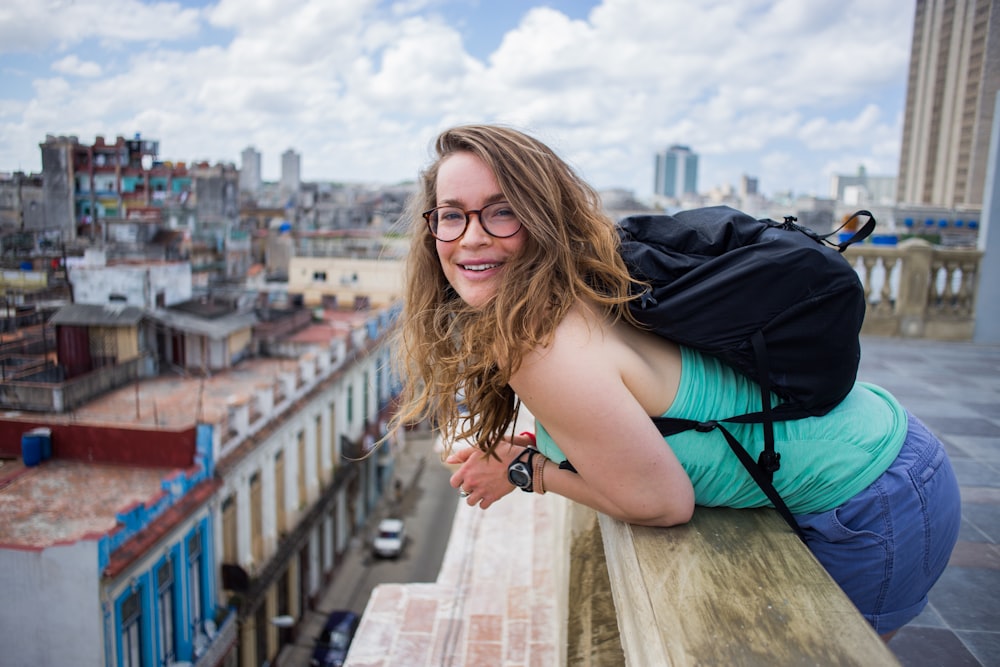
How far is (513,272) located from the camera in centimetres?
174

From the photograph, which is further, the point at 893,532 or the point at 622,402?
the point at 893,532

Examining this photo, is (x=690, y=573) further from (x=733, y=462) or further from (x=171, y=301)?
(x=171, y=301)

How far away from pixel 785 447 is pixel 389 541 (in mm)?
20214

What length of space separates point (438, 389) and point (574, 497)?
1.58ft

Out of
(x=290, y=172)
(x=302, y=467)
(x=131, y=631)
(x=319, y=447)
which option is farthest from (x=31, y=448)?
(x=290, y=172)

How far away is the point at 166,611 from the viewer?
1098cm

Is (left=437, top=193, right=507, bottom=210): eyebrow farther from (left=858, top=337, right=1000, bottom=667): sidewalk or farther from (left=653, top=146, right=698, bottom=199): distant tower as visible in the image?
(left=653, top=146, right=698, bottom=199): distant tower

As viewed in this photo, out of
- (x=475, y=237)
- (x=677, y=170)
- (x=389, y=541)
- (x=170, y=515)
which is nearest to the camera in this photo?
(x=475, y=237)

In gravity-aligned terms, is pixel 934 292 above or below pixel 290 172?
below

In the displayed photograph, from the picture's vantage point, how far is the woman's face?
5.84ft

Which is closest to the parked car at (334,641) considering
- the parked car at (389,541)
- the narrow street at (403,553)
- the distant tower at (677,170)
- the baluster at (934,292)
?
the narrow street at (403,553)

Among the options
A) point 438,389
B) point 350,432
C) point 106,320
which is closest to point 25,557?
point 106,320

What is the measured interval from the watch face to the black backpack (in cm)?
43

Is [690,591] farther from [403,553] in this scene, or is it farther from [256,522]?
[403,553]
